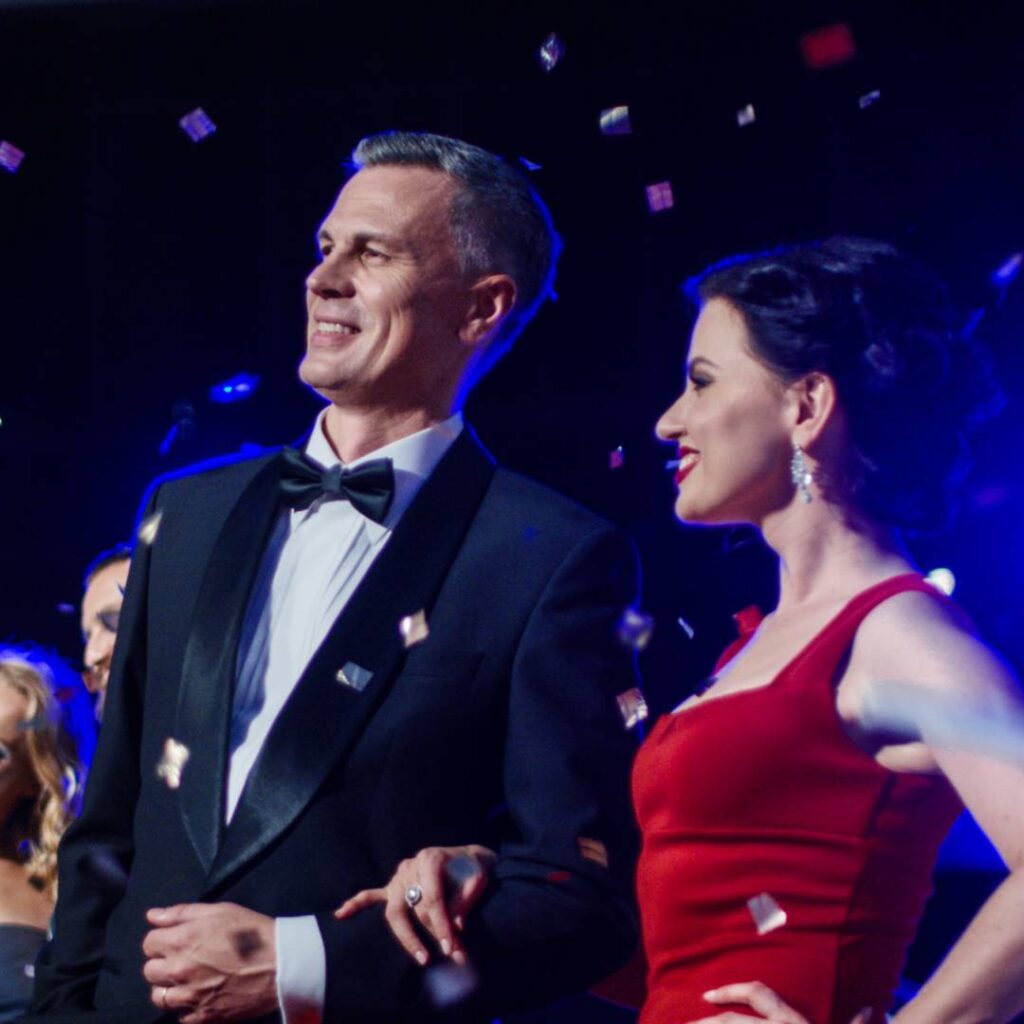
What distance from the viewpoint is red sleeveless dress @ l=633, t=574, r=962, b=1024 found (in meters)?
1.62

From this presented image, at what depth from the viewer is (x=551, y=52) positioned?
303 centimetres

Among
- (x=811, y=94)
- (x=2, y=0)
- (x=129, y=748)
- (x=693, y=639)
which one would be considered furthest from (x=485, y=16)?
(x=129, y=748)

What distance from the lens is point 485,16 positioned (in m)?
3.19

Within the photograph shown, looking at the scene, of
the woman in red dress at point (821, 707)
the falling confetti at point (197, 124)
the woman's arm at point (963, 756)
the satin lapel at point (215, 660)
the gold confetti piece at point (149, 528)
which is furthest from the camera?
the falling confetti at point (197, 124)

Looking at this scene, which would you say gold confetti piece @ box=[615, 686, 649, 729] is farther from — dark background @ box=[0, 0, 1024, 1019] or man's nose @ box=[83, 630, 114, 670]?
man's nose @ box=[83, 630, 114, 670]

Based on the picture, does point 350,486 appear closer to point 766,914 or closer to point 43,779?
point 766,914

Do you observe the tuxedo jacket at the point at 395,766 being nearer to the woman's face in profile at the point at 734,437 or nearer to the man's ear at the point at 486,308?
the woman's face in profile at the point at 734,437

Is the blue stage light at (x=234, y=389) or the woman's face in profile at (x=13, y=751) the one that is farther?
the blue stage light at (x=234, y=389)

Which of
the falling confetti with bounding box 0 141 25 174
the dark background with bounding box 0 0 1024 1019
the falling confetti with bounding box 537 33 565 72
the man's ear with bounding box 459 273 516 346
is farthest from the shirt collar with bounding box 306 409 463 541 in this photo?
the falling confetti with bounding box 0 141 25 174

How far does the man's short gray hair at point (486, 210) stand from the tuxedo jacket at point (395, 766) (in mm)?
359

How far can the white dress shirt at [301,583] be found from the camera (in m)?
1.85

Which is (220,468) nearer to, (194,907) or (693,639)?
(194,907)

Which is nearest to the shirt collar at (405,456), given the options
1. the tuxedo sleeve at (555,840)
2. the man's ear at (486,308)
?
the man's ear at (486,308)

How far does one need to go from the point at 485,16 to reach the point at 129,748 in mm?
1837
